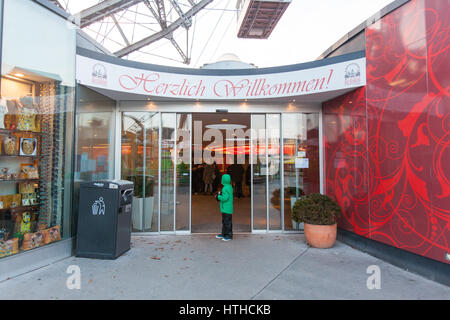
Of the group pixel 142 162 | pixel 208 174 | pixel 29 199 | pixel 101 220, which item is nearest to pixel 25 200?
pixel 29 199

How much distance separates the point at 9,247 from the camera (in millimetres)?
3891

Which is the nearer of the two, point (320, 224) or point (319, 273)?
point (319, 273)

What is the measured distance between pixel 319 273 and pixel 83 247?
4139 millimetres

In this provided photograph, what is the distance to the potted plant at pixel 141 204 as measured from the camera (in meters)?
6.38

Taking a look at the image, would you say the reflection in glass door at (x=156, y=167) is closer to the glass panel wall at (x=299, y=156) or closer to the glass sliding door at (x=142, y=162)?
the glass sliding door at (x=142, y=162)

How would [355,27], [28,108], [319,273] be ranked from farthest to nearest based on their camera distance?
[355,27] < [28,108] < [319,273]

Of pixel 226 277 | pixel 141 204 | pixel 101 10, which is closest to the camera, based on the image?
pixel 226 277

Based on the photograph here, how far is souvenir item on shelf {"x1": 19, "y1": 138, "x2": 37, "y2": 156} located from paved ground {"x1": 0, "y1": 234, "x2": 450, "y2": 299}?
A: 1923 millimetres

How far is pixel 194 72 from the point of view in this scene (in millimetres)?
5902

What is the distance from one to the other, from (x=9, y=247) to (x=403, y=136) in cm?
646

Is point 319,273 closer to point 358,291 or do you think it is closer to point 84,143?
point 358,291

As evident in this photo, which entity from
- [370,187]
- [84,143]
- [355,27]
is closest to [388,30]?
[355,27]

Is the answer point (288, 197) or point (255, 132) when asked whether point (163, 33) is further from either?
point (288, 197)

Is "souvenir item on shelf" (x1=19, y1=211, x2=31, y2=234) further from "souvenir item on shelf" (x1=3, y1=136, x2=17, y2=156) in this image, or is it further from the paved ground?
"souvenir item on shelf" (x1=3, y1=136, x2=17, y2=156)
